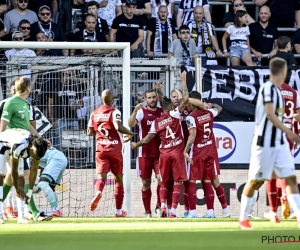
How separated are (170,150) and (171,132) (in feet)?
0.98

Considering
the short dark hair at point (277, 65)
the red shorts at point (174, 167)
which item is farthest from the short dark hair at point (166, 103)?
the short dark hair at point (277, 65)

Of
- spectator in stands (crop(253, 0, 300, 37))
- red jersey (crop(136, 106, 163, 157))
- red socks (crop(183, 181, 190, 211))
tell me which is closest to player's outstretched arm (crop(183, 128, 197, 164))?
red socks (crop(183, 181, 190, 211))

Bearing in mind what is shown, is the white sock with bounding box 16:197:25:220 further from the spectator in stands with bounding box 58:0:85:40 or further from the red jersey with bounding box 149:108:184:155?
the spectator in stands with bounding box 58:0:85:40

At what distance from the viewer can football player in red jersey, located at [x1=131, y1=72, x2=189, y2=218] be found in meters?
14.8

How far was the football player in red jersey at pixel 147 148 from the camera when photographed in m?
15.2

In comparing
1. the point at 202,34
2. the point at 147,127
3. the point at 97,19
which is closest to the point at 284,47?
the point at 147,127

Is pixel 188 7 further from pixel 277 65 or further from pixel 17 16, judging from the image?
pixel 277 65

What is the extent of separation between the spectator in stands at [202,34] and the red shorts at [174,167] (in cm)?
436

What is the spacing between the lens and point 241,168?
16.5 meters

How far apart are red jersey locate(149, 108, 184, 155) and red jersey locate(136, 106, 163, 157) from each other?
1.23 feet

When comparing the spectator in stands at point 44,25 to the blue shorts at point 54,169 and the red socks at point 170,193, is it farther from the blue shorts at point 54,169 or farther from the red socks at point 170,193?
the red socks at point 170,193

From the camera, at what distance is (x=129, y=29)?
18281 millimetres

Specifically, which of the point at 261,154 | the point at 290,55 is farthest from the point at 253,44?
the point at 261,154

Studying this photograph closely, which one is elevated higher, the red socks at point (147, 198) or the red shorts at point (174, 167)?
the red shorts at point (174, 167)
